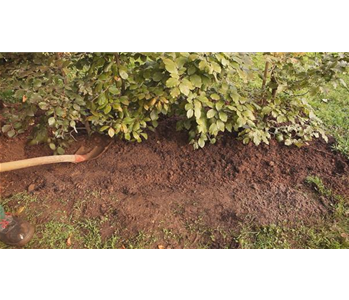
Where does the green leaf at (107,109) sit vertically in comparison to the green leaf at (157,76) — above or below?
below

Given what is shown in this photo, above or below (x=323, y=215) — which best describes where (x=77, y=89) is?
above

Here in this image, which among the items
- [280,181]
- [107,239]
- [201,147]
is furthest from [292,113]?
[107,239]

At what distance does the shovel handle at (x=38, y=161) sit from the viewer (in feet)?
7.78

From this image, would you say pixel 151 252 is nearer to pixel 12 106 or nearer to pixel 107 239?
pixel 107 239

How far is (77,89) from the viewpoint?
282 cm

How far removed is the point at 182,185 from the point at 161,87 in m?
0.87

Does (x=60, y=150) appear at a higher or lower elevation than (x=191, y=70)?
lower

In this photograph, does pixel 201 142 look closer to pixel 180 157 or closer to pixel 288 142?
pixel 180 157

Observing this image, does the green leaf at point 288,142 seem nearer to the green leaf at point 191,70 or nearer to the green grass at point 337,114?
the green grass at point 337,114

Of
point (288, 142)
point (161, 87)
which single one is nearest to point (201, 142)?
point (161, 87)

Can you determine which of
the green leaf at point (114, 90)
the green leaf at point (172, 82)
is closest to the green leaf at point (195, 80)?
the green leaf at point (172, 82)

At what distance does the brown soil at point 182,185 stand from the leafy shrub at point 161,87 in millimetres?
203

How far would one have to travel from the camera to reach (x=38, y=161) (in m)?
2.67
